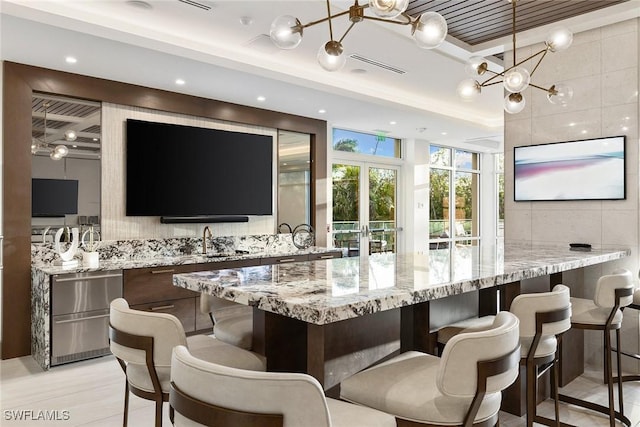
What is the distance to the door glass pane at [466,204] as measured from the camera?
9688 mm

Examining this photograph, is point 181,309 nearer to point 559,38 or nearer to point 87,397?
point 87,397

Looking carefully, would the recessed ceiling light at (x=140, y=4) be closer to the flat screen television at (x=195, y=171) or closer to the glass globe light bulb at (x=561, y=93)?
the flat screen television at (x=195, y=171)

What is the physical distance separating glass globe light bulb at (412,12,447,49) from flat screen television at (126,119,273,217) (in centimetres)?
340

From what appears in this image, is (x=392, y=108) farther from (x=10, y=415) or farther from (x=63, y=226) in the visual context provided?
(x=10, y=415)


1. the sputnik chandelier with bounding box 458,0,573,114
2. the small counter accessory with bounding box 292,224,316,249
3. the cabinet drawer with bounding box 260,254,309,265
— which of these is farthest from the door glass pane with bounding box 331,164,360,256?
the sputnik chandelier with bounding box 458,0,573,114

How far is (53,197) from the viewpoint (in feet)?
13.9

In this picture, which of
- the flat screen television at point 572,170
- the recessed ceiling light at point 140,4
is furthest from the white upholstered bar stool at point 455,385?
the recessed ceiling light at point 140,4

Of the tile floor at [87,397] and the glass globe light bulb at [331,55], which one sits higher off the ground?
the glass globe light bulb at [331,55]

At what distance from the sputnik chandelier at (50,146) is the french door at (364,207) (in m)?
3.96

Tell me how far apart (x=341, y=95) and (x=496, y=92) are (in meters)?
2.46

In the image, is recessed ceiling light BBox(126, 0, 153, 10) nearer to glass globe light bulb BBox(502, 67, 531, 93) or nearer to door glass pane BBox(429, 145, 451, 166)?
glass globe light bulb BBox(502, 67, 531, 93)

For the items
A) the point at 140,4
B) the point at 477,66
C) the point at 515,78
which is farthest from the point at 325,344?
the point at 140,4

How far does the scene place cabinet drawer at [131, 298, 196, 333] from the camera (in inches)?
169

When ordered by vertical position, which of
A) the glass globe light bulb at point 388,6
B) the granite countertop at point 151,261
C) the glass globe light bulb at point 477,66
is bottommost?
Result: the granite countertop at point 151,261
